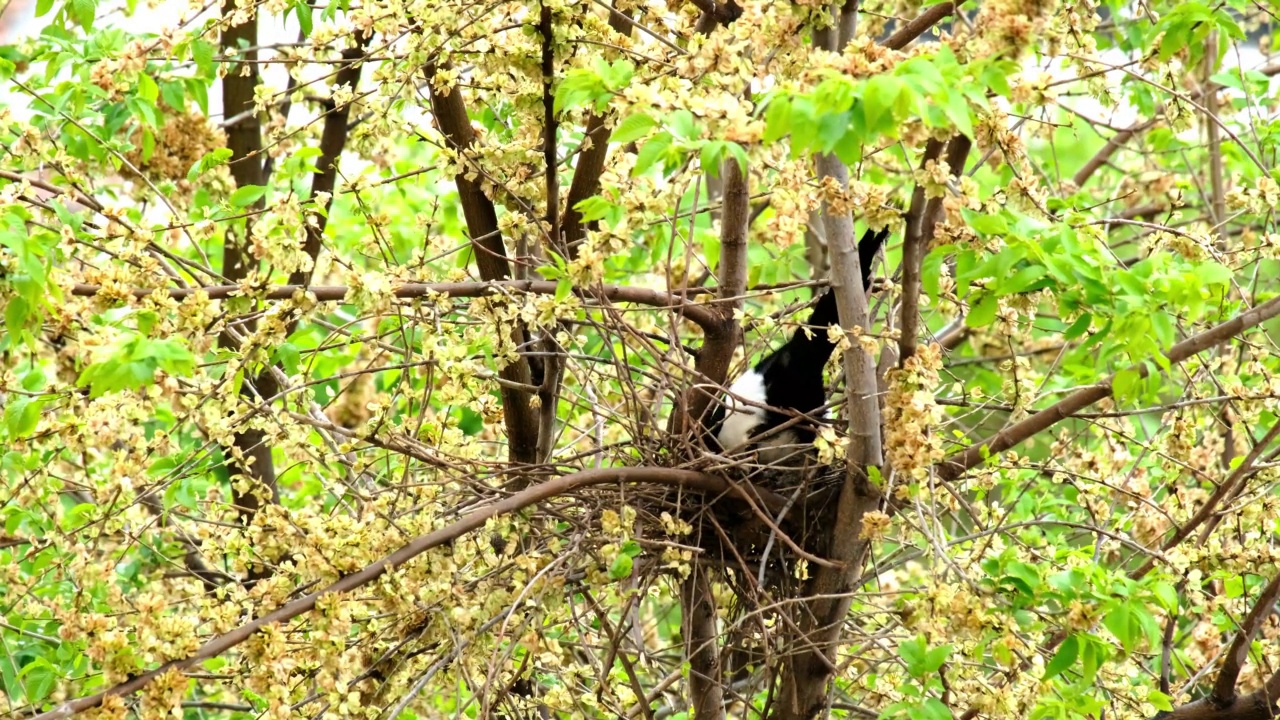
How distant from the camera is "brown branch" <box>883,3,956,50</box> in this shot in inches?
104

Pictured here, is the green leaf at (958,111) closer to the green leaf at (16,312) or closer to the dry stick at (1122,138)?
the green leaf at (16,312)

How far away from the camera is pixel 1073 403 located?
8.55ft

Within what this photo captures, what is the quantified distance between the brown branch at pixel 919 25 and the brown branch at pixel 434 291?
26.8 inches

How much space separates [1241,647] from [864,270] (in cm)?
120

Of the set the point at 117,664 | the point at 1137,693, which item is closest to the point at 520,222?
the point at 117,664

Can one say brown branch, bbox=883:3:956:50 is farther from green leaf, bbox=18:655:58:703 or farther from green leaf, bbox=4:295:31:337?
green leaf, bbox=18:655:58:703

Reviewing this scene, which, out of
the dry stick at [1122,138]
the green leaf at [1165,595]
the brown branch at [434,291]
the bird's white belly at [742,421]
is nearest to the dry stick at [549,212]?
the brown branch at [434,291]

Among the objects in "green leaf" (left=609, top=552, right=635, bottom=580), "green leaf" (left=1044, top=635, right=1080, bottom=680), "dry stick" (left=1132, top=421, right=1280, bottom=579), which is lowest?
"green leaf" (left=1044, top=635, right=1080, bottom=680)

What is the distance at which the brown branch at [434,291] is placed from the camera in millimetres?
2586

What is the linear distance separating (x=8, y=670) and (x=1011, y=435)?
228 centimetres

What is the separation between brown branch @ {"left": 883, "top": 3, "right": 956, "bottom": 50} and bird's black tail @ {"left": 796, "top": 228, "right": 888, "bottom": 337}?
1.73 ft

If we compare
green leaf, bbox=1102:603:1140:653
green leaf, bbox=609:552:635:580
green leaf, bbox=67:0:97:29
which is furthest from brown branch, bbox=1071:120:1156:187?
green leaf, bbox=67:0:97:29

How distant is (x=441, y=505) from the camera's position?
121 inches

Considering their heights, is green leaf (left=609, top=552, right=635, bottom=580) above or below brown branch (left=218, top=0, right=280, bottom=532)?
below
